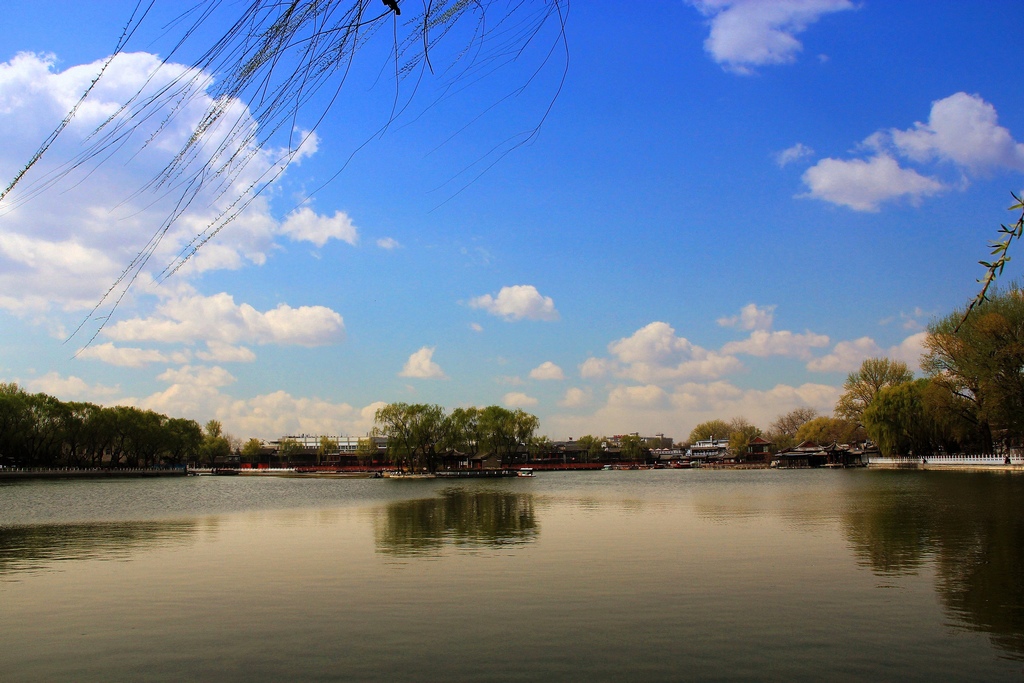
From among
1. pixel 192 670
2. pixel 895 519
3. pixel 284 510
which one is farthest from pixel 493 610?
pixel 284 510

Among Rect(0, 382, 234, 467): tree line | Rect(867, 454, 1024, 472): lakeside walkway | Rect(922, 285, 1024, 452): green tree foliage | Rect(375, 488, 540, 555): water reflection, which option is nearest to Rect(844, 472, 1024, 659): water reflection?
Rect(375, 488, 540, 555): water reflection

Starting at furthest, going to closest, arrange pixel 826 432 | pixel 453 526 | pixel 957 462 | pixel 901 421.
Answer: pixel 826 432 → pixel 901 421 → pixel 957 462 → pixel 453 526

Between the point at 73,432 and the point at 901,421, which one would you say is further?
the point at 73,432

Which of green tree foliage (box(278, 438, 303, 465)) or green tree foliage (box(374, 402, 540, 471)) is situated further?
green tree foliage (box(278, 438, 303, 465))

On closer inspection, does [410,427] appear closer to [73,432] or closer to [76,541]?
[73,432]

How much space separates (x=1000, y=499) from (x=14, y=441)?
4101 inches

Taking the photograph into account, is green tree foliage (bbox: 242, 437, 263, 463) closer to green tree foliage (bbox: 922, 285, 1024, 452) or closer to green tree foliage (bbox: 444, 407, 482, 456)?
green tree foliage (bbox: 444, 407, 482, 456)

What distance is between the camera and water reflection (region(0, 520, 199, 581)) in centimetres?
1881

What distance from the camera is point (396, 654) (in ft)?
32.1

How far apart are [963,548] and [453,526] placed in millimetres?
16571

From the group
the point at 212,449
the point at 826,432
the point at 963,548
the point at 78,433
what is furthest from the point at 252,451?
the point at 963,548

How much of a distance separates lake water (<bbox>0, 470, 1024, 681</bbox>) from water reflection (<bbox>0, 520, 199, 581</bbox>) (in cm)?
18

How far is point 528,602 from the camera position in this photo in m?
12.7

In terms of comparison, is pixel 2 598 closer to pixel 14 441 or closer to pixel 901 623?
pixel 901 623
